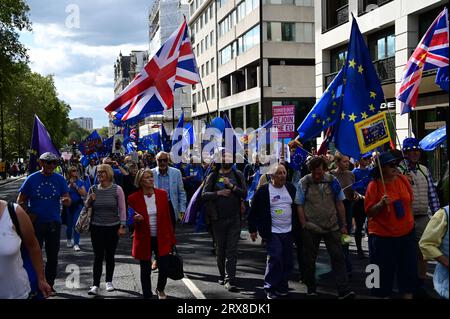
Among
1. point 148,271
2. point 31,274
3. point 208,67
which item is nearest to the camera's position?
point 31,274

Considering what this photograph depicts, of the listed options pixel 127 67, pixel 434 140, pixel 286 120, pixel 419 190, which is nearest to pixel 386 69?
pixel 286 120

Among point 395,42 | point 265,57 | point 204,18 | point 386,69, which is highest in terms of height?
point 204,18

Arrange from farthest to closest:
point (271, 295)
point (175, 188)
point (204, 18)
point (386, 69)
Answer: point (204, 18), point (386, 69), point (175, 188), point (271, 295)

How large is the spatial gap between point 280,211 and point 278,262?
2.02 feet

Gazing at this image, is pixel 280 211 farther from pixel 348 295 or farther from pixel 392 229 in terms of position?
pixel 392 229

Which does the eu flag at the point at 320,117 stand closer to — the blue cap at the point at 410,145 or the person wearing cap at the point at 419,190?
the blue cap at the point at 410,145

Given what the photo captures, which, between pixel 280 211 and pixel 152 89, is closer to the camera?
pixel 280 211

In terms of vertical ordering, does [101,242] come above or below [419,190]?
below

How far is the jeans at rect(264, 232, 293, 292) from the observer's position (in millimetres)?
6789

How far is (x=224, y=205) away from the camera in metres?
7.56

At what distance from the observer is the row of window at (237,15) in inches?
1635

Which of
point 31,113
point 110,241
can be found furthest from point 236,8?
point 110,241
